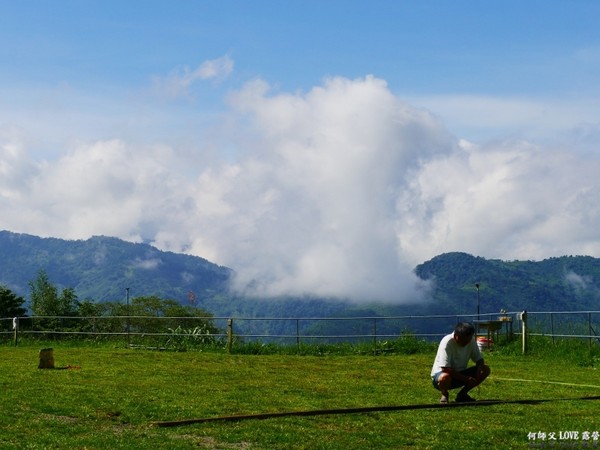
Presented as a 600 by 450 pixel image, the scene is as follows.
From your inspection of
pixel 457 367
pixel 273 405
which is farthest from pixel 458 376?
pixel 273 405

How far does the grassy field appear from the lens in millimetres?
12641

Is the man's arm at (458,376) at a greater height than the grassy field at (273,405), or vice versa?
the man's arm at (458,376)

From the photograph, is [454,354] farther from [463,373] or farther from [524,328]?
[524,328]

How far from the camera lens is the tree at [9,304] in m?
94.2

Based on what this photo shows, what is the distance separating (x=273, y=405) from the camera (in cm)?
1692

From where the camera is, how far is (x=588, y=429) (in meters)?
13.2

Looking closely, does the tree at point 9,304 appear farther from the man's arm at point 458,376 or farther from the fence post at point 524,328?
the man's arm at point 458,376

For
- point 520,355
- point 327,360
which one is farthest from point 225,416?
point 520,355

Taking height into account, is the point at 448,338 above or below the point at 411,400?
above

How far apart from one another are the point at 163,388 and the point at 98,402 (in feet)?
10.9

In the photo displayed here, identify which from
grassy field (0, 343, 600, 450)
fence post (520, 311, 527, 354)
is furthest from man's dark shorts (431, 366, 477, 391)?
fence post (520, 311, 527, 354)

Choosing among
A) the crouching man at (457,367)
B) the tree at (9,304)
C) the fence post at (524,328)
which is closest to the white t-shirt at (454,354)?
the crouching man at (457,367)

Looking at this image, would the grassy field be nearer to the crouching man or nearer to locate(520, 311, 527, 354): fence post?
the crouching man

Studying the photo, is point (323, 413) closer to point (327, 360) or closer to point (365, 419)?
point (365, 419)
